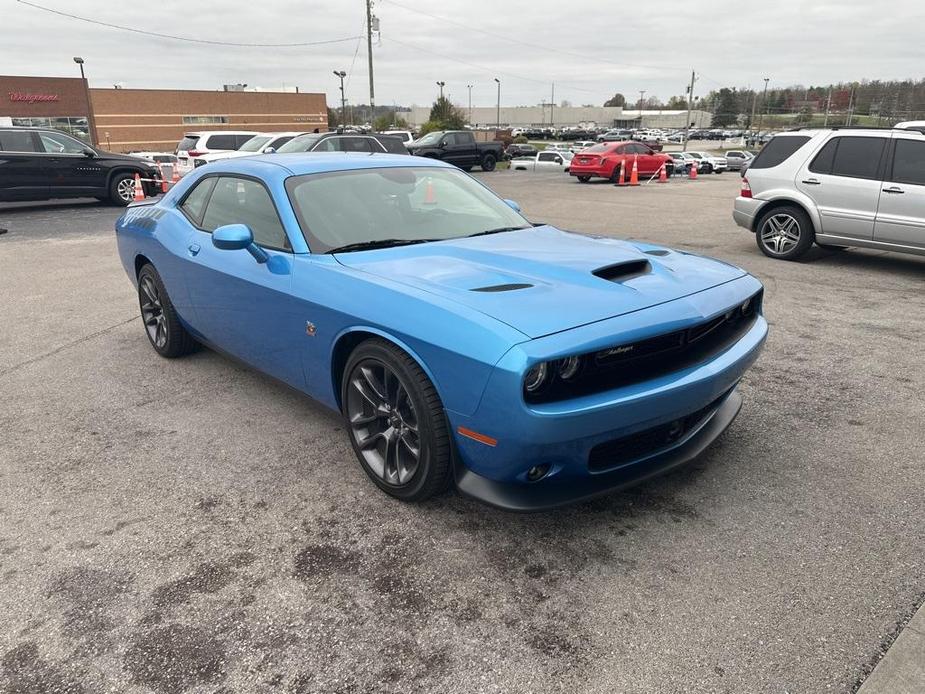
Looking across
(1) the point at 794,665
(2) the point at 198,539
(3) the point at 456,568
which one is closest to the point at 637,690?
(1) the point at 794,665

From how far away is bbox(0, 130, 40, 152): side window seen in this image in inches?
522

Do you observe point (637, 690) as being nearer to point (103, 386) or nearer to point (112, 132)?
point (103, 386)

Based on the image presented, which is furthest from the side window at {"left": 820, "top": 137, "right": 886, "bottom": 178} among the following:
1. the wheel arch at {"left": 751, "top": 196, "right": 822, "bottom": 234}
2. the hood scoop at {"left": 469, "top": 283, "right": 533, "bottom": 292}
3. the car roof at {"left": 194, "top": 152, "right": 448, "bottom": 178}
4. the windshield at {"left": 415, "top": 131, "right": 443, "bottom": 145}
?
the windshield at {"left": 415, "top": 131, "right": 443, "bottom": 145}

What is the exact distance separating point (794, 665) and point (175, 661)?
6.55 feet

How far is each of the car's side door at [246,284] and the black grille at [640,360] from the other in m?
1.50

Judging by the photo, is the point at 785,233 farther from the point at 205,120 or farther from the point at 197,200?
the point at 205,120

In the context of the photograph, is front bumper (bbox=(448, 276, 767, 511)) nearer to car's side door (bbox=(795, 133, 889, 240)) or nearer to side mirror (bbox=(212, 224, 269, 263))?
side mirror (bbox=(212, 224, 269, 263))

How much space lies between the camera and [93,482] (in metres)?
3.34

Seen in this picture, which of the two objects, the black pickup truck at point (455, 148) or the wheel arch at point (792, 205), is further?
the black pickup truck at point (455, 148)

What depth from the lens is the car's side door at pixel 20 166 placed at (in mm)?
13234

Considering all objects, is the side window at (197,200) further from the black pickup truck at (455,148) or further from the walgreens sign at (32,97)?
the walgreens sign at (32,97)

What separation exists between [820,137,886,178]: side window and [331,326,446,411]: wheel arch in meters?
7.20

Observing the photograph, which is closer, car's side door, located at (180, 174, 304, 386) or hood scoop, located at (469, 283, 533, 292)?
hood scoop, located at (469, 283, 533, 292)

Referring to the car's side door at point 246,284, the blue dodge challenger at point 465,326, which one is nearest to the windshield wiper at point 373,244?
the blue dodge challenger at point 465,326
